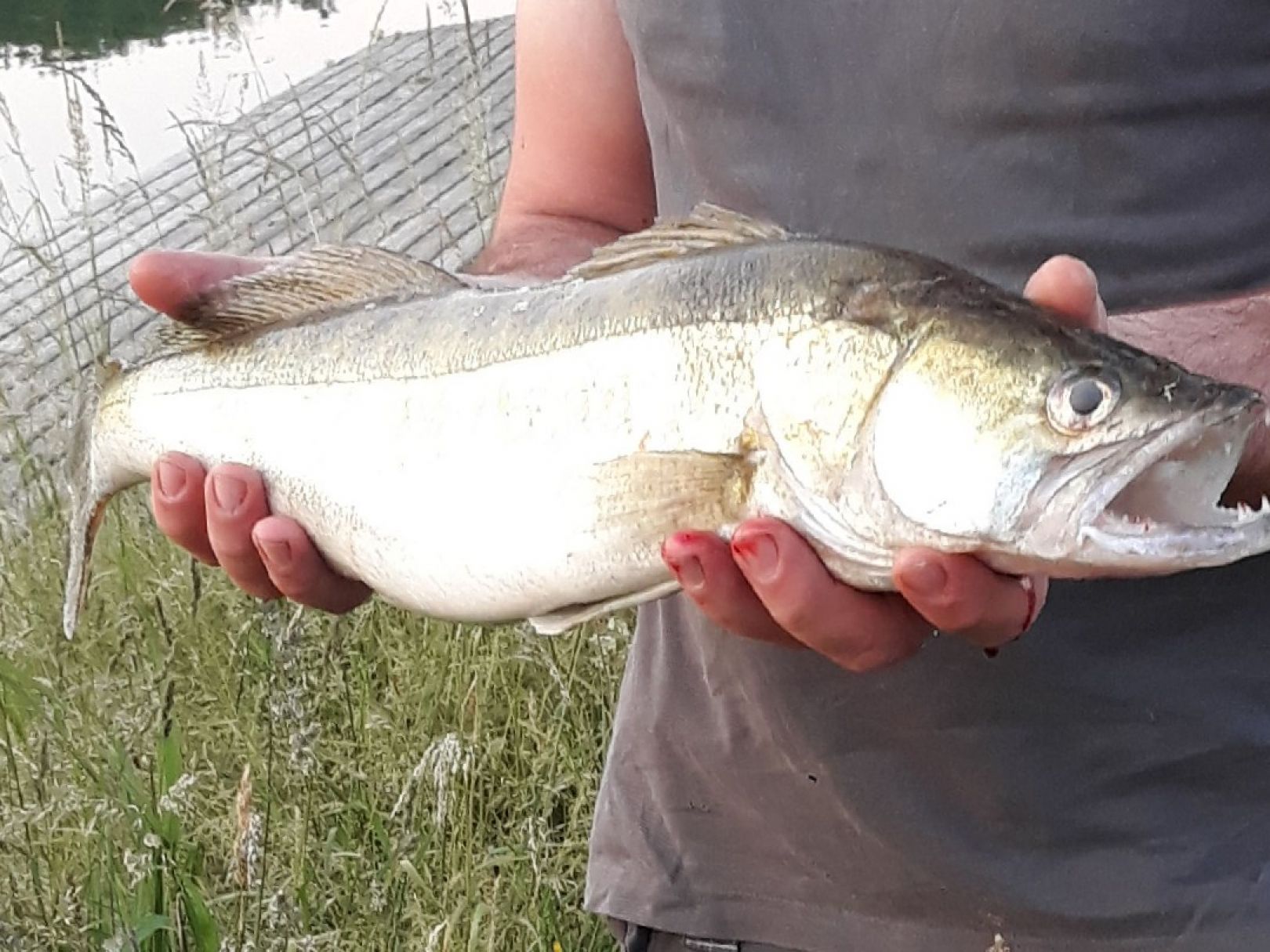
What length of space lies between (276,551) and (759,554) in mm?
678

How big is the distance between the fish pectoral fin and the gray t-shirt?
23cm

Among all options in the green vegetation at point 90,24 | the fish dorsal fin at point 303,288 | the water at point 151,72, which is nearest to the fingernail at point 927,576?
the fish dorsal fin at point 303,288

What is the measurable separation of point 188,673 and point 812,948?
7.36 ft

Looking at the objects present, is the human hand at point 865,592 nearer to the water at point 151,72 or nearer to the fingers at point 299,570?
the fingers at point 299,570

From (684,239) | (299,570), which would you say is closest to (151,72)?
(299,570)

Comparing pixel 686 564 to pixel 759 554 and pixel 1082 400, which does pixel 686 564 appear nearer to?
pixel 759 554

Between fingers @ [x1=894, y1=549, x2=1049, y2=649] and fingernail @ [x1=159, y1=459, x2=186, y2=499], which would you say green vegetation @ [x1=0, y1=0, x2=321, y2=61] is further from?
fingers @ [x1=894, y1=549, x2=1049, y2=649]

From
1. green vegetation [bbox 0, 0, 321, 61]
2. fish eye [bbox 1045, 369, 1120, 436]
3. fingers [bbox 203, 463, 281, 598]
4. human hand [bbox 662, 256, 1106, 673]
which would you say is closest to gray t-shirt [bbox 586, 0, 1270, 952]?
human hand [bbox 662, 256, 1106, 673]

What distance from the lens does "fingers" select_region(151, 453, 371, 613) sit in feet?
5.97

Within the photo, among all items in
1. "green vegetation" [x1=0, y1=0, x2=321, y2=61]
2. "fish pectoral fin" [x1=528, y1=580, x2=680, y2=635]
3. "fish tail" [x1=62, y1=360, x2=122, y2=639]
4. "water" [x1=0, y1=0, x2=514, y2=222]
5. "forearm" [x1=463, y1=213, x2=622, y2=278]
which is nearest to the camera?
"fish pectoral fin" [x1=528, y1=580, x2=680, y2=635]

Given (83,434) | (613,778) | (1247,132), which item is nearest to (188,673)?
(83,434)

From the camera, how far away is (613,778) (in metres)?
1.99

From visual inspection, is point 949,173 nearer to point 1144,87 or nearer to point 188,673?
point 1144,87

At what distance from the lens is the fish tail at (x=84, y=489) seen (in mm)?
2199
